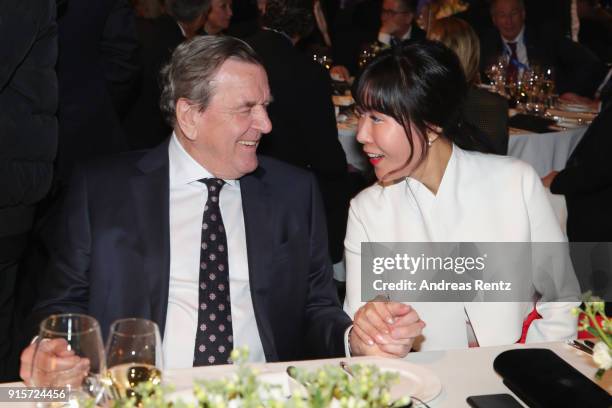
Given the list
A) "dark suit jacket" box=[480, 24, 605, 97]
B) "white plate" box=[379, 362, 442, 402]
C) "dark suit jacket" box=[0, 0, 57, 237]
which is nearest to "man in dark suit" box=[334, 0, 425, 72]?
"dark suit jacket" box=[480, 24, 605, 97]

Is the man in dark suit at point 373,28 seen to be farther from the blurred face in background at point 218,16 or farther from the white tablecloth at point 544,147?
the white tablecloth at point 544,147

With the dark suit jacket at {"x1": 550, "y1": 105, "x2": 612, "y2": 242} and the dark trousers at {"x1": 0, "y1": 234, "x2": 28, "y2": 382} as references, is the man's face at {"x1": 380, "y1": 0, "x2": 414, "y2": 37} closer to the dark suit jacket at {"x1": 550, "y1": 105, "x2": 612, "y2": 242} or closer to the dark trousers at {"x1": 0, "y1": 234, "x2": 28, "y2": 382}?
the dark suit jacket at {"x1": 550, "y1": 105, "x2": 612, "y2": 242}

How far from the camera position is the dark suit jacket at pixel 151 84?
4.64 m

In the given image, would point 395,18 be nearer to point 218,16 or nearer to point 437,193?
point 218,16

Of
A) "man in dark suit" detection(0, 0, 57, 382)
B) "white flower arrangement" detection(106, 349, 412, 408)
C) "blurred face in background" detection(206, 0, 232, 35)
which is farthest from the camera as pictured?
"blurred face in background" detection(206, 0, 232, 35)

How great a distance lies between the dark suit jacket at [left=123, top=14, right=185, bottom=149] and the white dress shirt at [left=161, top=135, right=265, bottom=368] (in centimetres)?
202

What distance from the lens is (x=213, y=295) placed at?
8.36ft

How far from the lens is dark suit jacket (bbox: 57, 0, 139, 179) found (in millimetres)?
3756

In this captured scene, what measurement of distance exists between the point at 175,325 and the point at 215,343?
122mm

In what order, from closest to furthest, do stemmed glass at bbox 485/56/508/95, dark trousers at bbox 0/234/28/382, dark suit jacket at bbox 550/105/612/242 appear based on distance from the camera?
dark trousers at bbox 0/234/28/382, dark suit jacket at bbox 550/105/612/242, stemmed glass at bbox 485/56/508/95

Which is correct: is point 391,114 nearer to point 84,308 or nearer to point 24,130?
point 84,308

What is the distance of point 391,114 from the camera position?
2.60 metres

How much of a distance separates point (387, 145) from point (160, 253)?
2.33 feet

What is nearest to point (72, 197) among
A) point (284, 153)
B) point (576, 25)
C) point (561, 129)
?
point (284, 153)
